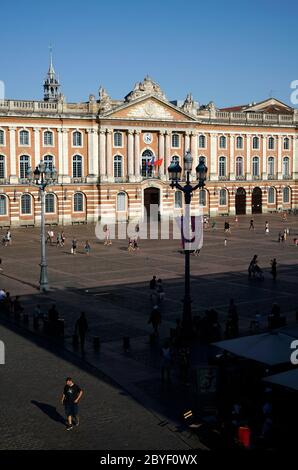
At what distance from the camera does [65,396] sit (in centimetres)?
1652

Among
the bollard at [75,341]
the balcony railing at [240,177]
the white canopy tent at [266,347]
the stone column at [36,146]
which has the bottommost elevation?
the bollard at [75,341]

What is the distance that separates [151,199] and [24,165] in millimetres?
17052

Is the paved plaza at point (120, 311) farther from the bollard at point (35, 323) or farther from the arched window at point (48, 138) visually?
the arched window at point (48, 138)

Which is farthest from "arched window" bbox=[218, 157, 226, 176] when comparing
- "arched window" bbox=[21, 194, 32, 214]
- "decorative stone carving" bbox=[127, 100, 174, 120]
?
"arched window" bbox=[21, 194, 32, 214]

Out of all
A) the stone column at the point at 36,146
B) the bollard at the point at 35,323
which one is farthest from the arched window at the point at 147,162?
the bollard at the point at 35,323

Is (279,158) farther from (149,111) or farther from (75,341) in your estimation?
(75,341)

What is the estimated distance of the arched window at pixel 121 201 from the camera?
78.2m

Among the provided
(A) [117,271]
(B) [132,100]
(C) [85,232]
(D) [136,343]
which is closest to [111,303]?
(D) [136,343]

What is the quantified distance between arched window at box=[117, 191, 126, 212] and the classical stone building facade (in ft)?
0.44

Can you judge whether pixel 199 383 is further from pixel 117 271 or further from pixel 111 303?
pixel 117 271

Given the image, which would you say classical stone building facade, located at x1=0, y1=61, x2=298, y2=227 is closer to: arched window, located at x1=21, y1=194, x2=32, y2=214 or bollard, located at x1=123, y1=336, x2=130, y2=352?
arched window, located at x1=21, y1=194, x2=32, y2=214

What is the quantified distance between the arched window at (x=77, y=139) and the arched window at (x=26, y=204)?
8.31 metres

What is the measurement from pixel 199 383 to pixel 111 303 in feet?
47.2

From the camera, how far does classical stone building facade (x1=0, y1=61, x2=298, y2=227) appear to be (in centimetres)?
7175
